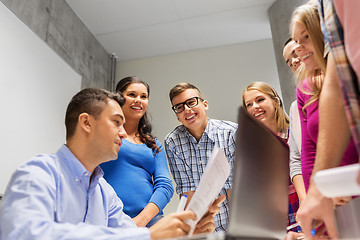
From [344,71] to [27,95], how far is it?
88.3 inches

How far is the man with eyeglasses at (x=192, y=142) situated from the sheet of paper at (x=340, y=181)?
4.79 feet

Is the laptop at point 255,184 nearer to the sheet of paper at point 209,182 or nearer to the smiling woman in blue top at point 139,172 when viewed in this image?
the sheet of paper at point 209,182

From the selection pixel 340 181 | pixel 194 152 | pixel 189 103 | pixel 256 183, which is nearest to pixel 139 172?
pixel 194 152

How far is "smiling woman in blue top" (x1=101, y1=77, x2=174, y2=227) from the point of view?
5.23 feet

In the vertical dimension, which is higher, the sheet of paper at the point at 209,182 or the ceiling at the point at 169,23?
the ceiling at the point at 169,23

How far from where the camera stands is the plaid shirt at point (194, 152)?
6.49 feet

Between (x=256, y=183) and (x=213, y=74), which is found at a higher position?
(x=213, y=74)

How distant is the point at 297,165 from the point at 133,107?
1.02 meters

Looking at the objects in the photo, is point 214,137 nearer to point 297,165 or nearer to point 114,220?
point 297,165

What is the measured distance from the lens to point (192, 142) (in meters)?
2.07

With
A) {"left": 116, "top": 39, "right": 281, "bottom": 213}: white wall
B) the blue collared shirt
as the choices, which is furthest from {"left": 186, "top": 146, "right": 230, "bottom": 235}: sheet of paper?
{"left": 116, "top": 39, "right": 281, "bottom": 213}: white wall

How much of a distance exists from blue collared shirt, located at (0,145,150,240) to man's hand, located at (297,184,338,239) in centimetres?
37

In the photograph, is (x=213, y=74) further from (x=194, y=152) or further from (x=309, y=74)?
(x=309, y=74)

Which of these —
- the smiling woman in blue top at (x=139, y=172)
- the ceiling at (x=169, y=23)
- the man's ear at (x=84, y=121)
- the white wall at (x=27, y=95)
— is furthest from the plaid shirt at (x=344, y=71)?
the ceiling at (x=169, y=23)
